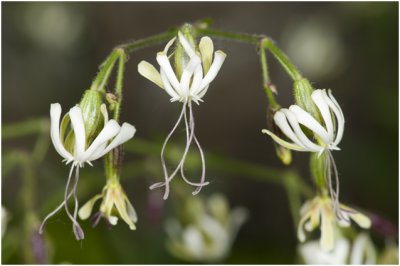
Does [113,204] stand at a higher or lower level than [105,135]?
lower

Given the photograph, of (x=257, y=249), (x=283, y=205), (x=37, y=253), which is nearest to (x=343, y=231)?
(x=37, y=253)

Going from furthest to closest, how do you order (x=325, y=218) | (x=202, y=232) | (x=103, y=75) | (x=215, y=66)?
(x=202, y=232)
(x=325, y=218)
(x=103, y=75)
(x=215, y=66)

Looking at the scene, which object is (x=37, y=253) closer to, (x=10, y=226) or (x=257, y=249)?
(x=10, y=226)

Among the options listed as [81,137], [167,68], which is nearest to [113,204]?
[81,137]

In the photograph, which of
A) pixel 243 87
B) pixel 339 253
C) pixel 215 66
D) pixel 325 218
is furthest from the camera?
pixel 243 87

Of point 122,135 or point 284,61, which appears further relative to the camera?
point 284,61

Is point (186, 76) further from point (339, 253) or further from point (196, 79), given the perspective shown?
point (339, 253)
